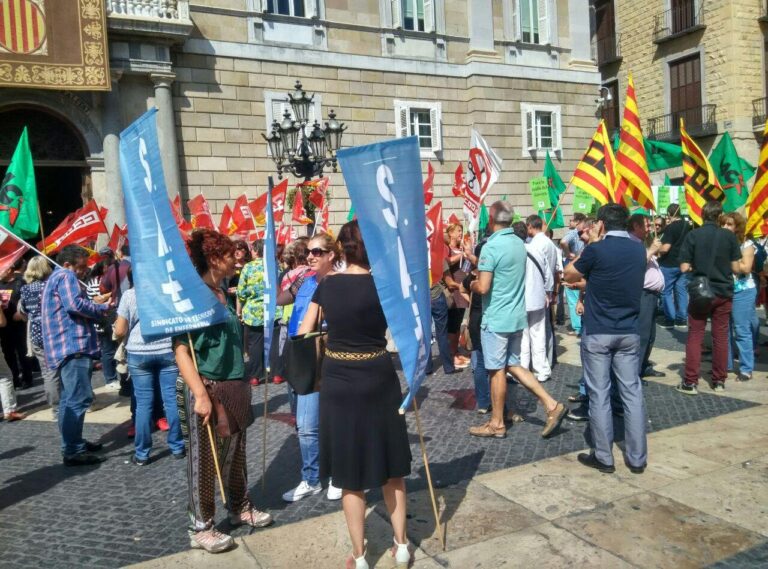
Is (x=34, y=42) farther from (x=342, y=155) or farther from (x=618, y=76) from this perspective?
(x=618, y=76)

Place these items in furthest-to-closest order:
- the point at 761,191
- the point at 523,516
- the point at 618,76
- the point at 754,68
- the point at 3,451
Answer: the point at 618,76 < the point at 754,68 < the point at 761,191 < the point at 3,451 < the point at 523,516

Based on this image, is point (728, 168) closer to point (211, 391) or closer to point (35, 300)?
point (211, 391)

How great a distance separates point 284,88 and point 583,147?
A: 952 centimetres

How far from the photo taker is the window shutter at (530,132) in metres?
19.8

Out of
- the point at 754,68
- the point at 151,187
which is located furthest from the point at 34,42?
the point at 754,68

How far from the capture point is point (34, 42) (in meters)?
13.9

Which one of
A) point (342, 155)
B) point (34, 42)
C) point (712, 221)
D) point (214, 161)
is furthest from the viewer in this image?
point (214, 161)

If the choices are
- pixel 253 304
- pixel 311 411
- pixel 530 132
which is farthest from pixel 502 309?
pixel 530 132

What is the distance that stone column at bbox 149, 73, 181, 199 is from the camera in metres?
15.2

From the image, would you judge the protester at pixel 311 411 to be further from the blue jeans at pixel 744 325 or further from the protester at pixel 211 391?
the blue jeans at pixel 744 325

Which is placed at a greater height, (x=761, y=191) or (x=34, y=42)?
(x=34, y=42)

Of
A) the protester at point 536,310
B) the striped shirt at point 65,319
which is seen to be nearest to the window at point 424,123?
the protester at point 536,310

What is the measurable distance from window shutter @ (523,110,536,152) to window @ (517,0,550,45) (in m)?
2.16

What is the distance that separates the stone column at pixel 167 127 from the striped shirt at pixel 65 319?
10073 millimetres
